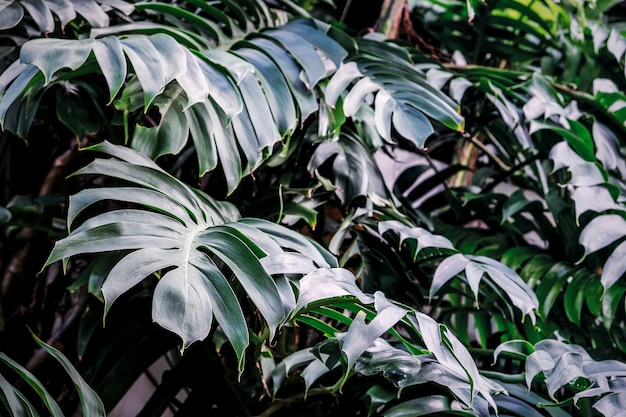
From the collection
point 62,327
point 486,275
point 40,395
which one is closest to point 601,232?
point 486,275

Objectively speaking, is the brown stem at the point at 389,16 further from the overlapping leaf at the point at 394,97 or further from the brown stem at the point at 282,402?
the brown stem at the point at 282,402

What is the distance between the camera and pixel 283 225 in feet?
3.61

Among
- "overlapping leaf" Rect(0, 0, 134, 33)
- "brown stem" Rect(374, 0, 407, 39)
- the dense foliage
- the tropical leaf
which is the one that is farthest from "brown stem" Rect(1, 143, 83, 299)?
"brown stem" Rect(374, 0, 407, 39)

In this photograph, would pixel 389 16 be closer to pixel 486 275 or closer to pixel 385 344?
pixel 486 275

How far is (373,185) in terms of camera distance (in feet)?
3.89

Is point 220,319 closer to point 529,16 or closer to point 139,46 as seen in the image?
point 139,46

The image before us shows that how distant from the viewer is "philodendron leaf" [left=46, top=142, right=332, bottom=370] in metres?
0.60

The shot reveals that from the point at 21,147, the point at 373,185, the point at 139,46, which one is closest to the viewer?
the point at 139,46

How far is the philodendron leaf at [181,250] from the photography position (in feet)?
1.95

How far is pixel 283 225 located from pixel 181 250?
→ 422 millimetres

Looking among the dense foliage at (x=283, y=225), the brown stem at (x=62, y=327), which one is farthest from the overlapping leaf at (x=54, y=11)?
the brown stem at (x=62, y=327)

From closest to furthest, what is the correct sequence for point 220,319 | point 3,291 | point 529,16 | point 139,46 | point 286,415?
point 220,319 → point 139,46 → point 286,415 → point 3,291 → point 529,16

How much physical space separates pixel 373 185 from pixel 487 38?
783 mm

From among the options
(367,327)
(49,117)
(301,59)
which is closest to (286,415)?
(367,327)
